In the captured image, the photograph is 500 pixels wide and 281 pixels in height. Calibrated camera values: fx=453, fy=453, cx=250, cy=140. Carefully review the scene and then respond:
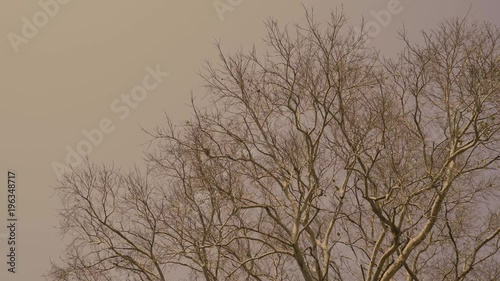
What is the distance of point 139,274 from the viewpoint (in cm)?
951

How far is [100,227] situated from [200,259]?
230 centimetres

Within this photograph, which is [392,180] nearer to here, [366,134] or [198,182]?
[366,134]

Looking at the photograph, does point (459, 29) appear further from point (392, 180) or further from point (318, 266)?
point (318, 266)

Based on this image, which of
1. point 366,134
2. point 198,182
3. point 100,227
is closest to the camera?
point 366,134

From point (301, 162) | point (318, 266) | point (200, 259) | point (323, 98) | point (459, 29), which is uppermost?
point (459, 29)

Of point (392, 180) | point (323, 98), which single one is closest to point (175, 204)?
point (323, 98)

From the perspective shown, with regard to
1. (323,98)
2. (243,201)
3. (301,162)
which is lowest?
(243,201)

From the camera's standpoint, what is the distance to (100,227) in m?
9.44

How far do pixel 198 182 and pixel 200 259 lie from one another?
5.04 feet

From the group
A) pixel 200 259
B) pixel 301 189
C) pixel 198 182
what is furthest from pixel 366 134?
pixel 200 259

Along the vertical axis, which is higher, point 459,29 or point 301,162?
point 459,29

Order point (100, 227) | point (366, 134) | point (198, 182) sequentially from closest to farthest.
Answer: point (366, 134) → point (198, 182) → point (100, 227)

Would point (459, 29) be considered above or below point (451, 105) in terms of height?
above

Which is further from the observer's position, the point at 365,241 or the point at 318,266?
the point at 365,241
